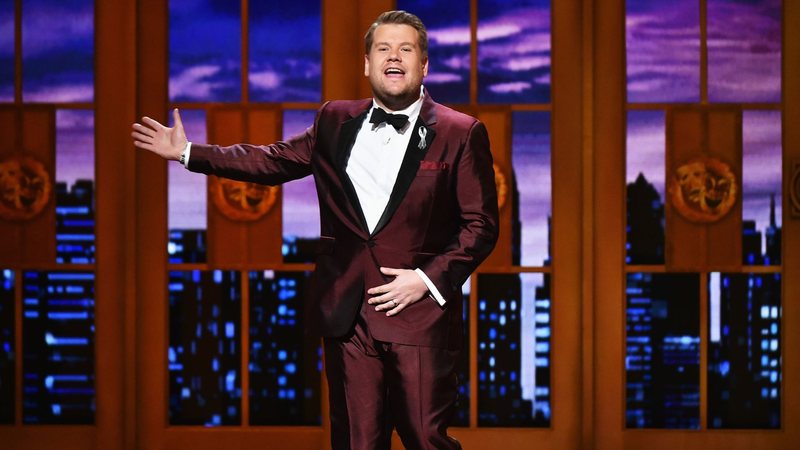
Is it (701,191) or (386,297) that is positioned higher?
(701,191)

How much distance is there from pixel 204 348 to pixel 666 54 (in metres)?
1.80

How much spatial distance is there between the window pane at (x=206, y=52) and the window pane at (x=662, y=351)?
1.48m

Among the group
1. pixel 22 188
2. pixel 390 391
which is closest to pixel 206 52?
pixel 22 188

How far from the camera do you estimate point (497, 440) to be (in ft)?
11.0

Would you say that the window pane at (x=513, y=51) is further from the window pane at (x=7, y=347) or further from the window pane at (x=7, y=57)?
the window pane at (x=7, y=347)

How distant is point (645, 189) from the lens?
11.0 ft

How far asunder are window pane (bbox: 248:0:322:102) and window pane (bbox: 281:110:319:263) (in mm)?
64

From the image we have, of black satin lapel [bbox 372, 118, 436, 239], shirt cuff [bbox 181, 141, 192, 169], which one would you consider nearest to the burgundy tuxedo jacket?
black satin lapel [bbox 372, 118, 436, 239]

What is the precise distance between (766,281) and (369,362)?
1.81 metres

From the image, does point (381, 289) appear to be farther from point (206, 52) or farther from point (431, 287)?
point (206, 52)

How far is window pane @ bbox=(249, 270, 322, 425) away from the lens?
11.1 feet

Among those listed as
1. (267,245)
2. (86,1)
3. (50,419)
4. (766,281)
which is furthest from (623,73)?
(50,419)

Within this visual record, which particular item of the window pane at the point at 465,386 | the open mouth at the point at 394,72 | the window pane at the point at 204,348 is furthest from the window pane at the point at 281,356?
the open mouth at the point at 394,72

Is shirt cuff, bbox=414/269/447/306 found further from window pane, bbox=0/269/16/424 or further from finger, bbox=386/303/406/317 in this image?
window pane, bbox=0/269/16/424
